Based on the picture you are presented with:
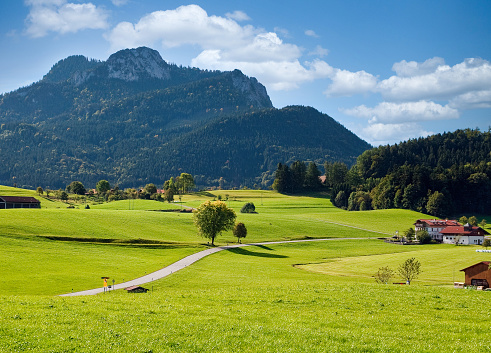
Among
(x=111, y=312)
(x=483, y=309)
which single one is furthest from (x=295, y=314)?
(x=483, y=309)

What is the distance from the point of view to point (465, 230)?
12656 centimetres

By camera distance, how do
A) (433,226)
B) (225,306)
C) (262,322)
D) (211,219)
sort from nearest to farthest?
(262,322) → (225,306) → (211,219) → (433,226)

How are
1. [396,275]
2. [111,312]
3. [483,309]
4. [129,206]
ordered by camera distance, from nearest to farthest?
[111,312] < [483,309] < [396,275] < [129,206]

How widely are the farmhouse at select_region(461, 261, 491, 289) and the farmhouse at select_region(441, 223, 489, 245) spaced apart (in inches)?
3117

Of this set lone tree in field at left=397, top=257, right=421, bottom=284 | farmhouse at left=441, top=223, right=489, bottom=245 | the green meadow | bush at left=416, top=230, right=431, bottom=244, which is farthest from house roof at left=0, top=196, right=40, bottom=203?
farmhouse at left=441, top=223, right=489, bottom=245

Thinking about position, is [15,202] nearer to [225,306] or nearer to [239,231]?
[239,231]

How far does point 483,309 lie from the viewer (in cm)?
2733

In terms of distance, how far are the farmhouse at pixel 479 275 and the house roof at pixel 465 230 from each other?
80986mm

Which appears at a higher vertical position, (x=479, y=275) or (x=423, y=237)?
(x=479, y=275)

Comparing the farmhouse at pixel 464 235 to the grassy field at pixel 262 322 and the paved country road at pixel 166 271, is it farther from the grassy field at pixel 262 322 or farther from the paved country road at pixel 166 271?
the grassy field at pixel 262 322

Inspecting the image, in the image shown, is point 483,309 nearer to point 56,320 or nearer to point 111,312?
point 111,312

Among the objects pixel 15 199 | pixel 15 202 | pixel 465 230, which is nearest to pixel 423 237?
pixel 465 230

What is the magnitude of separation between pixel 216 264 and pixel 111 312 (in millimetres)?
48759

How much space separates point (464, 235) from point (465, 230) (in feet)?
8.30
